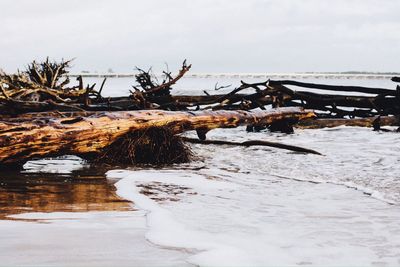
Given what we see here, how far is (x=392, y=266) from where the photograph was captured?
8.93 feet

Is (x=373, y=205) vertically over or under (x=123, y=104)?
under

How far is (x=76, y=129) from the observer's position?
233 inches

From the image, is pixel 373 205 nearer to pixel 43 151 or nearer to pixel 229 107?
pixel 43 151

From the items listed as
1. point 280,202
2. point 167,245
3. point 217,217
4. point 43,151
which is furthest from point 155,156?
point 167,245

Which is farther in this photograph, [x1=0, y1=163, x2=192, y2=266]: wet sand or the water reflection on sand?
the water reflection on sand

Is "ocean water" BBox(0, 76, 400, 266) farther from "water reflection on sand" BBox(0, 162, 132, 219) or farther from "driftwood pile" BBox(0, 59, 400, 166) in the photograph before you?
"driftwood pile" BBox(0, 59, 400, 166)

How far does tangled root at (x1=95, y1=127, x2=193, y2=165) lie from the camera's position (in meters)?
6.68

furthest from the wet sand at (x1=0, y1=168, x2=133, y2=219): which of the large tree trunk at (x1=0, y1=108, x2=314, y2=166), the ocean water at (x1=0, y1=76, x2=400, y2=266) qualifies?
the large tree trunk at (x1=0, y1=108, x2=314, y2=166)

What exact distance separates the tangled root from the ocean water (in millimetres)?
330

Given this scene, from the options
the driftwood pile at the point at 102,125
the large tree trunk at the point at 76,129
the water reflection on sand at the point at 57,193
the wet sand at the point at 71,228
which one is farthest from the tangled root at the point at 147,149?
the wet sand at the point at 71,228

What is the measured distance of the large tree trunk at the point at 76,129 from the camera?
17.5 feet

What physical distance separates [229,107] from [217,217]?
26.6 feet

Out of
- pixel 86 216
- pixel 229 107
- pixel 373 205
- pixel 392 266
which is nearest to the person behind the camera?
pixel 392 266

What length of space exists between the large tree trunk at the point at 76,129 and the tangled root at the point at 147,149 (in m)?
0.12
